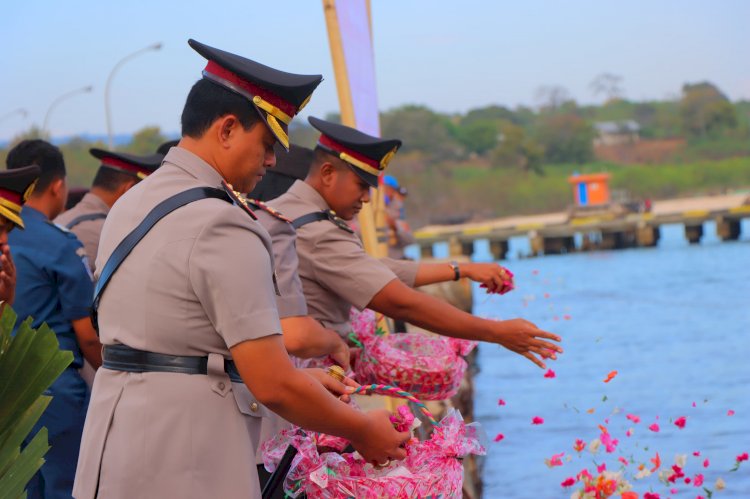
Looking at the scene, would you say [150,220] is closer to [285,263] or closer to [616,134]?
[285,263]

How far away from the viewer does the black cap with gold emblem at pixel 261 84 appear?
3.03 metres

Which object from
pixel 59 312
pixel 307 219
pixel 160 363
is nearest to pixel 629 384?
pixel 307 219

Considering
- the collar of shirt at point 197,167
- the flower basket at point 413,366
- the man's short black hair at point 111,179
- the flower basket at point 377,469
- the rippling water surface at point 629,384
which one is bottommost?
the rippling water surface at point 629,384

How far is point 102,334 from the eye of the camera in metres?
3.03

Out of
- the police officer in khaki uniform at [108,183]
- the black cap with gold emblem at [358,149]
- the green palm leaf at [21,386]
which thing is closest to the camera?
the green palm leaf at [21,386]

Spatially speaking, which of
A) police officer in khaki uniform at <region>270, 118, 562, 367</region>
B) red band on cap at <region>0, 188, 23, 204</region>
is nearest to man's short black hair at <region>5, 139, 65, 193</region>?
red band on cap at <region>0, 188, 23, 204</region>

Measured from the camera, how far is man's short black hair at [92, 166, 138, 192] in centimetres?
647

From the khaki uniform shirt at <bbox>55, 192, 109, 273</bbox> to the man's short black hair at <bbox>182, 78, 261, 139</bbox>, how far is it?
3.05 meters

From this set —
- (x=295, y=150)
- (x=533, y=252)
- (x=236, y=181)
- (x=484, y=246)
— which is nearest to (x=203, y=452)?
(x=236, y=181)

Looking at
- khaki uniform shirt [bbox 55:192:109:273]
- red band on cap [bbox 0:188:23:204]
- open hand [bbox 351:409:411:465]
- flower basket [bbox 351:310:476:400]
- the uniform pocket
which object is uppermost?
red band on cap [bbox 0:188:23:204]

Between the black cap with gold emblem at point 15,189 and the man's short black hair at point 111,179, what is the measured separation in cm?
203

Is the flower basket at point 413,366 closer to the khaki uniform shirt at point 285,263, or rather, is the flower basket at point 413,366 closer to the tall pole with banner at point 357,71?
the khaki uniform shirt at point 285,263

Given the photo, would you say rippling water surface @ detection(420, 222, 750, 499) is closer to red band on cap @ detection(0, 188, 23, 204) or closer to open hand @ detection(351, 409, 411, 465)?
red band on cap @ detection(0, 188, 23, 204)

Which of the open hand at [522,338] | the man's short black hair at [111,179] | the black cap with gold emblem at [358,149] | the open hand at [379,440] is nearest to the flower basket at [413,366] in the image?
the open hand at [522,338]
